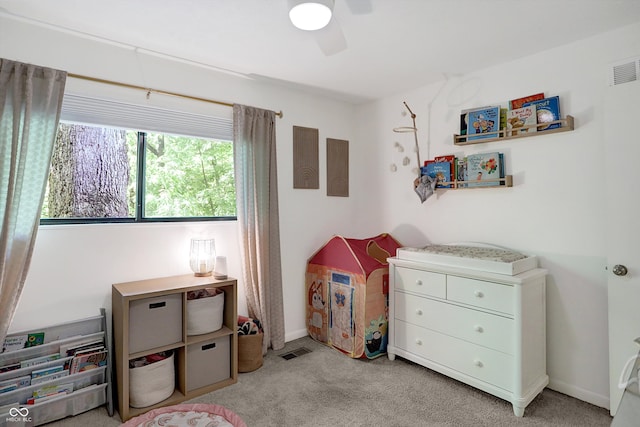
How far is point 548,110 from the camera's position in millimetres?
2416

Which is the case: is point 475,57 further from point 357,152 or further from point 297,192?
point 297,192

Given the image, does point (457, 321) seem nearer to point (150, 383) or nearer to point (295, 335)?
point (295, 335)

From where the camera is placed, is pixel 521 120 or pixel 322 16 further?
pixel 521 120

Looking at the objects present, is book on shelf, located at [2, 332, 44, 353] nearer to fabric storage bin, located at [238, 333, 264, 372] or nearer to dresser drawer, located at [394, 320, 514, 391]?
fabric storage bin, located at [238, 333, 264, 372]

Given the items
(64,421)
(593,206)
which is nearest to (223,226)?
(64,421)

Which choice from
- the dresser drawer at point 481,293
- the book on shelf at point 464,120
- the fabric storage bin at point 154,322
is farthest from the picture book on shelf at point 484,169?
the fabric storage bin at point 154,322

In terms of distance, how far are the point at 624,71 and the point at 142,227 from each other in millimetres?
3286

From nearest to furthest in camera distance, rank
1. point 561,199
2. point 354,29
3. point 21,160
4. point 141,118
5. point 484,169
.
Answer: point 21,160, point 354,29, point 561,199, point 141,118, point 484,169

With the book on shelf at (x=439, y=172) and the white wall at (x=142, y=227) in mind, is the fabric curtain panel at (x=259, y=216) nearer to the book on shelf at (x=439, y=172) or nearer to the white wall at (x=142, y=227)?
the white wall at (x=142, y=227)

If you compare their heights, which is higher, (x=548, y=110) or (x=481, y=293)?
(x=548, y=110)

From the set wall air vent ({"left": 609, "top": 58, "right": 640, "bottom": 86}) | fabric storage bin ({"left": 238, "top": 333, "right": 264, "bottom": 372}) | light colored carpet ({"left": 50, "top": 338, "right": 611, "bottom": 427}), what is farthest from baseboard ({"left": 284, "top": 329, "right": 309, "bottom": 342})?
wall air vent ({"left": 609, "top": 58, "right": 640, "bottom": 86})

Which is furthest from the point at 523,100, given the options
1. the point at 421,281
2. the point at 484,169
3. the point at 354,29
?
the point at 421,281

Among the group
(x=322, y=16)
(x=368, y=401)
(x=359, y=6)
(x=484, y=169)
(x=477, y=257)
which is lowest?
(x=368, y=401)

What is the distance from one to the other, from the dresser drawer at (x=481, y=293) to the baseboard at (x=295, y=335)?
153 cm
